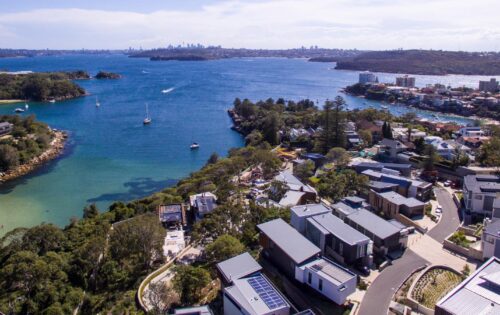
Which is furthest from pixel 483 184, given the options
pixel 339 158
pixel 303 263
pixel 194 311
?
pixel 194 311

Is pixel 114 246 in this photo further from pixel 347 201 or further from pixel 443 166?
pixel 443 166

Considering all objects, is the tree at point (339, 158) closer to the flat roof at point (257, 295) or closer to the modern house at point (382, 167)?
the modern house at point (382, 167)

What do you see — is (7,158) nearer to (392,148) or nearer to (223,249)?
(223,249)

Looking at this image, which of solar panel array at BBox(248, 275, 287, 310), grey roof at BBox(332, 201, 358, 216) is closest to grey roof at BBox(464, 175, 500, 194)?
grey roof at BBox(332, 201, 358, 216)

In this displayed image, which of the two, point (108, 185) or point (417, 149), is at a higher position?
point (417, 149)

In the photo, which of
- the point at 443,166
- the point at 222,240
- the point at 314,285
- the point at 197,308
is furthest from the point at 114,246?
the point at 443,166

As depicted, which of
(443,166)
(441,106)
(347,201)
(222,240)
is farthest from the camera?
(441,106)

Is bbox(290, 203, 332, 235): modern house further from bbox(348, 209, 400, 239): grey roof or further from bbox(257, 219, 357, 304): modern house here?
bbox(348, 209, 400, 239): grey roof
